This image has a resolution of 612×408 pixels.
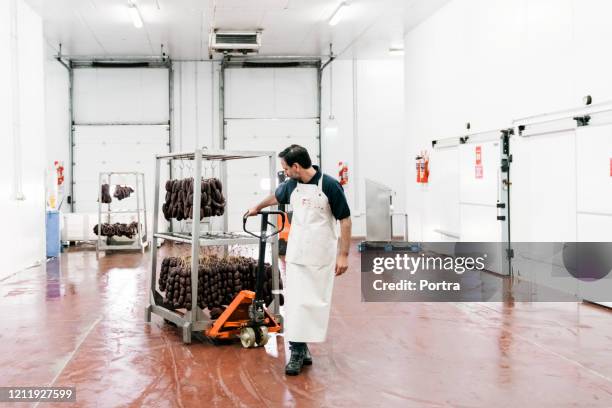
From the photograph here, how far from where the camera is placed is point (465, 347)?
17.2 ft

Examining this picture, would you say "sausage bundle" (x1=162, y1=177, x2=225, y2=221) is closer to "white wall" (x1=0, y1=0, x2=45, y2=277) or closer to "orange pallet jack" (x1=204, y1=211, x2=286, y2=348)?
"orange pallet jack" (x1=204, y1=211, x2=286, y2=348)

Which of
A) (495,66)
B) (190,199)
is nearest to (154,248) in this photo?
(190,199)

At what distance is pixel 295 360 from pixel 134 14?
9.08m

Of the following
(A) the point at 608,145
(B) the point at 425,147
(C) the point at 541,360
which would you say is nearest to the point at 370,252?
(B) the point at 425,147

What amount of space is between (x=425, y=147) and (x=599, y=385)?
27.5 feet

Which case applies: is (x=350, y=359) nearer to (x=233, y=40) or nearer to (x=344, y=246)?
(x=344, y=246)

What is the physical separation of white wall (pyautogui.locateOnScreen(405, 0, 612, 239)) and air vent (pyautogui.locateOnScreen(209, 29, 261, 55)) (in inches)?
130

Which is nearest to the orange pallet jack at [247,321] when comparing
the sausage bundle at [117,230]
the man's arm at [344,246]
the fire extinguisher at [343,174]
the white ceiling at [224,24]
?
the man's arm at [344,246]

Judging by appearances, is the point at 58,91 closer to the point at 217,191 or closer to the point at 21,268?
the point at 21,268

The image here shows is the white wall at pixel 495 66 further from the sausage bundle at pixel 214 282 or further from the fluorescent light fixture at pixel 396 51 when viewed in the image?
the sausage bundle at pixel 214 282

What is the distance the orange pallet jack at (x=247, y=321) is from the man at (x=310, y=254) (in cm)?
58

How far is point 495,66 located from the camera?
917 centimetres

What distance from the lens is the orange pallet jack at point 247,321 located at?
5176 millimetres

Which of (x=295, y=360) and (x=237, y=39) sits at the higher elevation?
(x=237, y=39)
